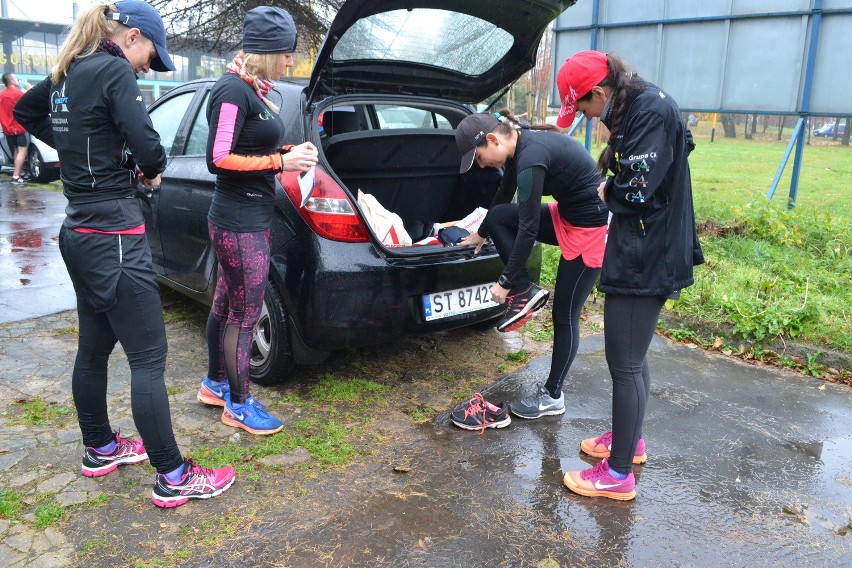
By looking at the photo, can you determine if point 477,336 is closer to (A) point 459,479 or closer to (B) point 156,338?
(A) point 459,479

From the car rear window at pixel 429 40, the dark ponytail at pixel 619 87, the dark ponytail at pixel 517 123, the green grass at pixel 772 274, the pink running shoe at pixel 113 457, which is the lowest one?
the pink running shoe at pixel 113 457

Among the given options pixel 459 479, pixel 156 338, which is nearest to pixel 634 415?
pixel 459 479

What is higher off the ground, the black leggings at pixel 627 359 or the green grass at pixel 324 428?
the black leggings at pixel 627 359

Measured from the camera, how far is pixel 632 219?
269 centimetres

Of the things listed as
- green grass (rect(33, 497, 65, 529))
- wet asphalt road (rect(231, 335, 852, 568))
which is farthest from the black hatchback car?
green grass (rect(33, 497, 65, 529))

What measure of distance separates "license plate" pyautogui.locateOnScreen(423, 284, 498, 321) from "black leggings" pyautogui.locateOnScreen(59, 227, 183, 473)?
56.1 inches

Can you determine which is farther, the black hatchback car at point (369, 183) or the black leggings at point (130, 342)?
the black hatchback car at point (369, 183)

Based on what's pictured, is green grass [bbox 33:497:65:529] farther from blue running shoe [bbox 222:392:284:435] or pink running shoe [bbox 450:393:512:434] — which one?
pink running shoe [bbox 450:393:512:434]

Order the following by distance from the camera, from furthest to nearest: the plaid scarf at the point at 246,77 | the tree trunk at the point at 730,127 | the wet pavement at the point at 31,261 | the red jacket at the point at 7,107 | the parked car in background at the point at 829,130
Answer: the tree trunk at the point at 730,127 < the parked car in background at the point at 829,130 < the red jacket at the point at 7,107 < the wet pavement at the point at 31,261 < the plaid scarf at the point at 246,77

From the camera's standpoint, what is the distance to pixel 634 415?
289 centimetres

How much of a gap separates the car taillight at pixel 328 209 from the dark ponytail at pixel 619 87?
51.1 inches

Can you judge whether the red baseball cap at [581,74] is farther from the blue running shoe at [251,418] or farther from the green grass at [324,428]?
the blue running shoe at [251,418]

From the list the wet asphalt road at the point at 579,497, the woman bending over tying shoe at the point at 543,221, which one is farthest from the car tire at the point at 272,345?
the woman bending over tying shoe at the point at 543,221

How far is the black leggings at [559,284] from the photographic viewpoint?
3.50 metres
